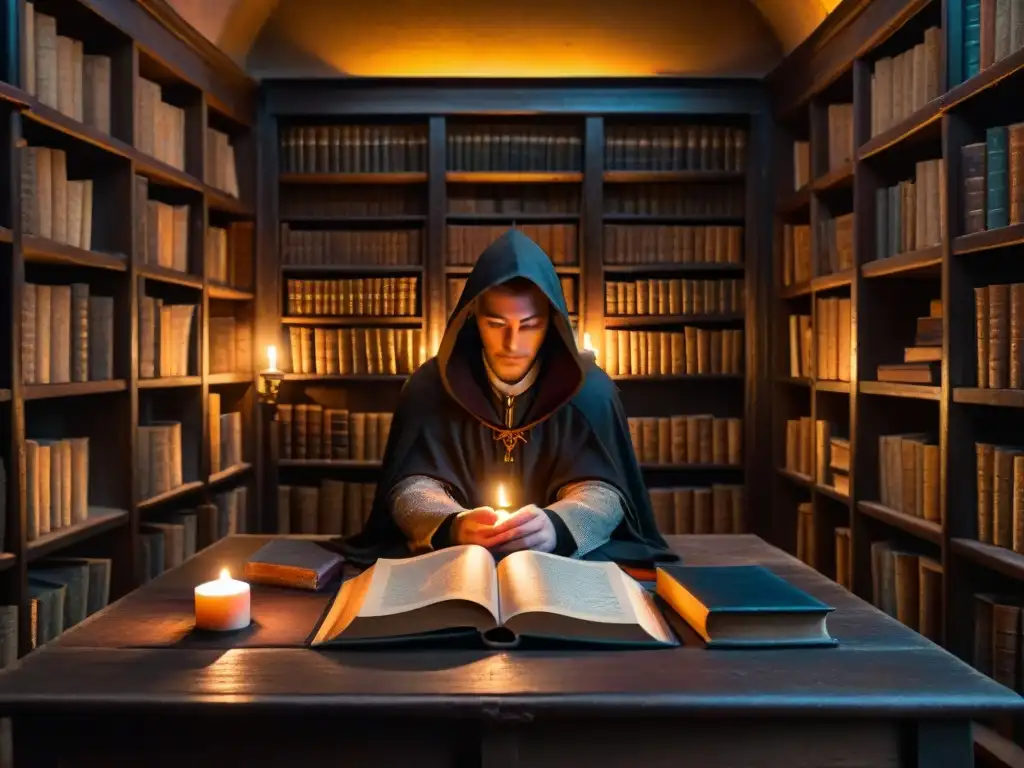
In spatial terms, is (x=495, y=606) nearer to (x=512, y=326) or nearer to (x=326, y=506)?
(x=512, y=326)

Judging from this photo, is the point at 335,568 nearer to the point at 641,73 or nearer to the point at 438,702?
the point at 438,702

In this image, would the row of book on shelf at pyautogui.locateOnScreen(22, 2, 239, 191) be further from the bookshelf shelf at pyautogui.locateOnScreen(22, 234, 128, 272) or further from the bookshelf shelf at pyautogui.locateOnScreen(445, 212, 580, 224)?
the bookshelf shelf at pyautogui.locateOnScreen(445, 212, 580, 224)

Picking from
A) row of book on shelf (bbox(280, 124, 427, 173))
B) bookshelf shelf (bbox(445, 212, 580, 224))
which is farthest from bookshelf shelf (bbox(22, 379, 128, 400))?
bookshelf shelf (bbox(445, 212, 580, 224))

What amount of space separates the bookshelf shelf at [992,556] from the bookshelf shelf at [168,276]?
2832 mm

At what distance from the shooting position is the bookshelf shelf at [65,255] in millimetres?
2523

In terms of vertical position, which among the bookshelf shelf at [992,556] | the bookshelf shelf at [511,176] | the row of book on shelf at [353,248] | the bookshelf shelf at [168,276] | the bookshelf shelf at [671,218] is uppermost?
the bookshelf shelf at [511,176]

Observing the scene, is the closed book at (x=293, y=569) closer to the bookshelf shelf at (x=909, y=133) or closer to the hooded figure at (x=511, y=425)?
the hooded figure at (x=511, y=425)

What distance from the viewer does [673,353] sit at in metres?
4.51

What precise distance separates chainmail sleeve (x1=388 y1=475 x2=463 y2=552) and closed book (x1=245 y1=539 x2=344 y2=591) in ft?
0.56

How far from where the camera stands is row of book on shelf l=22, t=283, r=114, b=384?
8.51 feet

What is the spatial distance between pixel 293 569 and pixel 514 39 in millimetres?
3798

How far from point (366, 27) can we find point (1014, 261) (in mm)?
3488

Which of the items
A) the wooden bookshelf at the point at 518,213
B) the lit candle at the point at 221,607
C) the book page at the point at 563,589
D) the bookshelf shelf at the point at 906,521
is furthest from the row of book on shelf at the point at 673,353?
Answer: the lit candle at the point at 221,607

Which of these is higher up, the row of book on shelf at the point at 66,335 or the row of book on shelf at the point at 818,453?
the row of book on shelf at the point at 66,335
